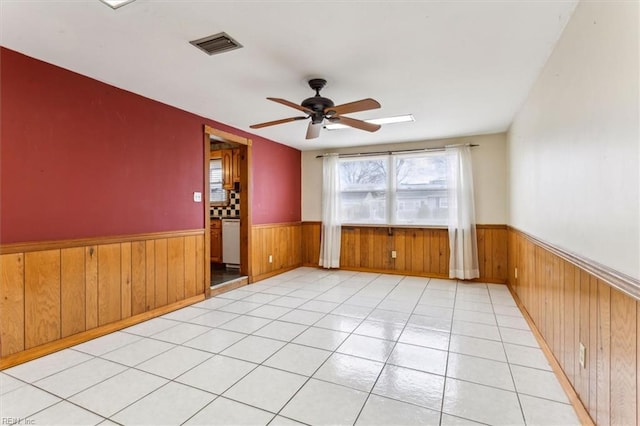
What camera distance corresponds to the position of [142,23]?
196 cm

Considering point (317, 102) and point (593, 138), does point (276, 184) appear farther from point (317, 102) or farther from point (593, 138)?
point (593, 138)

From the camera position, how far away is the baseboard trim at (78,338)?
2262 millimetres

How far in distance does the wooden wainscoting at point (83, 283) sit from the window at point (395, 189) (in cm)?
301

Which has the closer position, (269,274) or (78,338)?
(78,338)

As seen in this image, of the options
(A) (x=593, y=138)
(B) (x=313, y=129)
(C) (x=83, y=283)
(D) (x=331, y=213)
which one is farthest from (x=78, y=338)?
(D) (x=331, y=213)

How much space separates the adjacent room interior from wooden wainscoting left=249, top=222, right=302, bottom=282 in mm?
660

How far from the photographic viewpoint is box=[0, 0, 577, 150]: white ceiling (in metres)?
1.83

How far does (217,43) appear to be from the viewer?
2170 mm

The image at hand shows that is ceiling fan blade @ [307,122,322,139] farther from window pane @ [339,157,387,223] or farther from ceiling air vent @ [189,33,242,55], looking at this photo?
window pane @ [339,157,387,223]

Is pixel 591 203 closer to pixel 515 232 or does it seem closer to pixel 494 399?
pixel 494 399

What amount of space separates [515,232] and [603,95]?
112 inches

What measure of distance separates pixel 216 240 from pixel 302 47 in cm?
433

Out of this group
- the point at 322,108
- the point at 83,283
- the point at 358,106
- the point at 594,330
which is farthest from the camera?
the point at 322,108

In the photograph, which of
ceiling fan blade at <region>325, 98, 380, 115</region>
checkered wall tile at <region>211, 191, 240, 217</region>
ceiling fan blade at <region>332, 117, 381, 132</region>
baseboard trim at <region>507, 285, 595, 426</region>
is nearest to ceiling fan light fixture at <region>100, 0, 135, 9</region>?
ceiling fan blade at <region>325, 98, 380, 115</region>
